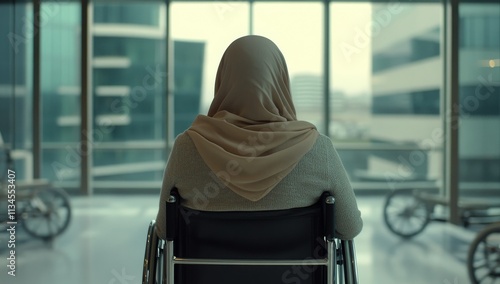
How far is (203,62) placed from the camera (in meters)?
5.72

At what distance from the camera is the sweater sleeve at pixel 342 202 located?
52.0 inches

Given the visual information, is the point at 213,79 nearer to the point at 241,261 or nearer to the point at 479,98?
the point at 479,98

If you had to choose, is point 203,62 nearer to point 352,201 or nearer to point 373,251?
point 373,251

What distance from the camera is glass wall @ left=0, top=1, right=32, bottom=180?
11.6 ft

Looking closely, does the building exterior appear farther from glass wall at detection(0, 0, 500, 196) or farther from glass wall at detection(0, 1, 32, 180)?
glass wall at detection(0, 1, 32, 180)

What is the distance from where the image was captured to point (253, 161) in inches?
49.4

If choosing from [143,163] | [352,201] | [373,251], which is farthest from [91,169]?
[352,201]

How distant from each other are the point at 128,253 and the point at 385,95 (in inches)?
126

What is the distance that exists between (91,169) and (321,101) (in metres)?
2.48

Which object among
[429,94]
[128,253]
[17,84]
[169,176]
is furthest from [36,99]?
[169,176]

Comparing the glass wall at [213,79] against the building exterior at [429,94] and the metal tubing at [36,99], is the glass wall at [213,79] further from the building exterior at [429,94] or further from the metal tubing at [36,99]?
the metal tubing at [36,99]

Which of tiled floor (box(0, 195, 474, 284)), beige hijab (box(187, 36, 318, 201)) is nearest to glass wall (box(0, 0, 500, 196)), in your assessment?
tiled floor (box(0, 195, 474, 284))

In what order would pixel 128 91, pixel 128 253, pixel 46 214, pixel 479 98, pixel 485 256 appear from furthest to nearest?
1. pixel 128 91
2. pixel 479 98
3. pixel 46 214
4. pixel 128 253
5. pixel 485 256

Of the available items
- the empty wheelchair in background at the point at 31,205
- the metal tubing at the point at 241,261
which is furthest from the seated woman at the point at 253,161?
the empty wheelchair in background at the point at 31,205
